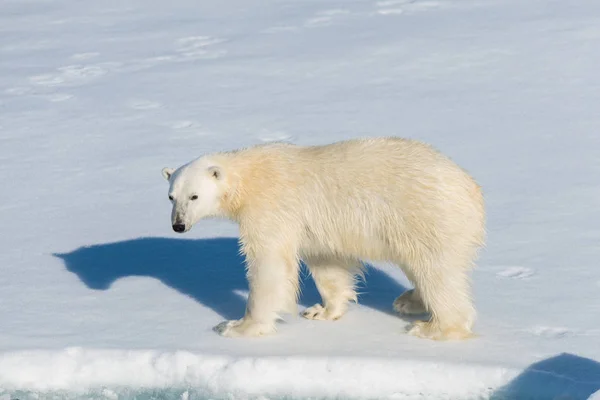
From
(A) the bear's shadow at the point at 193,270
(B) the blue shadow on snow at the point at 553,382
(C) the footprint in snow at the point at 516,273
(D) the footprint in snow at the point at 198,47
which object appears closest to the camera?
(B) the blue shadow on snow at the point at 553,382

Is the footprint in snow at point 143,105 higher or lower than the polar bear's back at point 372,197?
lower

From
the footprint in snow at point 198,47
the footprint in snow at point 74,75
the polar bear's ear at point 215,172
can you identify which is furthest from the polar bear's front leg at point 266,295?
the footprint in snow at point 198,47

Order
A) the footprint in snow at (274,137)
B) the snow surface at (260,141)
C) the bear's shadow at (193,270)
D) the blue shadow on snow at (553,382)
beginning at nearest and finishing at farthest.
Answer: the blue shadow on snow at (553,382), the snow surface at (260,141), the bear's shadow at (193,270), the footprint in snow at (274,137)

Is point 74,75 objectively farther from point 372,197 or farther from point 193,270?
point 372,197

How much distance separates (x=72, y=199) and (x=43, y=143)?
1.37m

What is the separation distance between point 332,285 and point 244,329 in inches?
21.2

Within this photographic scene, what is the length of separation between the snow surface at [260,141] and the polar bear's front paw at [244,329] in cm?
8

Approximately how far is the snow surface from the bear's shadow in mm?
17

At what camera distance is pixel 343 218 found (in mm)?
5270

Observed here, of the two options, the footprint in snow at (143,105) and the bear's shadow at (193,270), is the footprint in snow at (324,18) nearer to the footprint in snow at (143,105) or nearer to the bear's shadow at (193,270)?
the footprint in snow at (143,105)

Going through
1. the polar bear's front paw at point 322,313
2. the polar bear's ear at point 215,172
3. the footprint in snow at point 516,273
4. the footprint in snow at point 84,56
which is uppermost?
the polar bear's ear at point 215,172

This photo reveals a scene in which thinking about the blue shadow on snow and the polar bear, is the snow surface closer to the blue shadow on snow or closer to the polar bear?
the blue shadow on snow

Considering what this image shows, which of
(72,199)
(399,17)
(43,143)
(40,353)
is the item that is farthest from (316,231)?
(399,17)

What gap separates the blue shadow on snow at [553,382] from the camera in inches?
181
